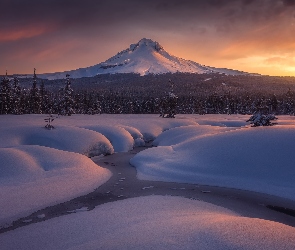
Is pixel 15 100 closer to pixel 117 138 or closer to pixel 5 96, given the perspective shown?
pixel 5 96

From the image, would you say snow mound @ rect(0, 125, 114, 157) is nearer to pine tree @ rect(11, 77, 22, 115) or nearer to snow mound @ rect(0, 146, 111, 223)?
snow mound @ rect(0, 146, 111, 223)

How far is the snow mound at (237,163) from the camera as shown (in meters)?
17.6

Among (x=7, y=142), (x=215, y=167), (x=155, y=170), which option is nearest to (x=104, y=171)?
(x=155, y=170)

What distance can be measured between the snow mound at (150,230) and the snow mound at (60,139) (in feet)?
45.6

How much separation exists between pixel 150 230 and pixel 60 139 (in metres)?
20.8

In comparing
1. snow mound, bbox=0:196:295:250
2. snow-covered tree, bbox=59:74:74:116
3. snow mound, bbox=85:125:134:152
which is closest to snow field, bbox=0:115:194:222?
snow mound, bbox=85:125:134:152

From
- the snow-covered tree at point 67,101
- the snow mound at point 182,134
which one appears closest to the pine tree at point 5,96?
the snow-covered tree at point 67,101

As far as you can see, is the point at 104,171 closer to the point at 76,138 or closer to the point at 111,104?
the point at 76,138

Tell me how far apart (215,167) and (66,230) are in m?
12.0

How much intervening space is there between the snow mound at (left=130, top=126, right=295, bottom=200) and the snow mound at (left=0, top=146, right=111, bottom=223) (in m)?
4.02

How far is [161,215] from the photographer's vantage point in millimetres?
11438

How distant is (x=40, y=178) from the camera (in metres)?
17.2

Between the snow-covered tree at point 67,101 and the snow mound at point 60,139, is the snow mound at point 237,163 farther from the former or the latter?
the snow-covered tree at point 67,101

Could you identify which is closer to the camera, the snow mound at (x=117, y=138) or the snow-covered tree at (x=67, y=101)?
the snow mound at (x=117, y=138)
